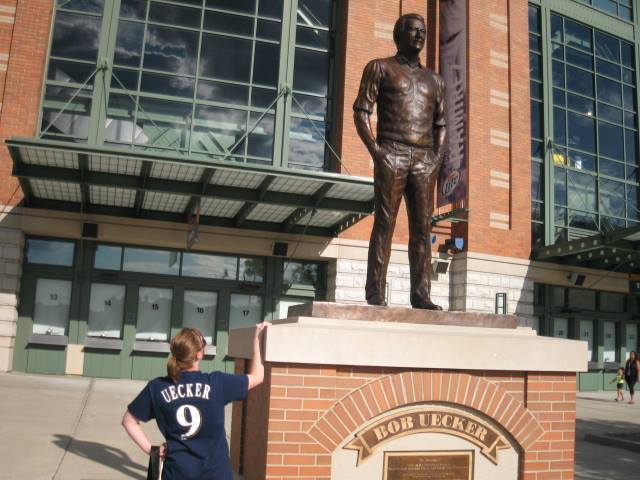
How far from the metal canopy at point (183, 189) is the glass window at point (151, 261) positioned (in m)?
1.03

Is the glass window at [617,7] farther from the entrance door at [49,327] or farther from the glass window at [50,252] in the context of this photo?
the entrance door at [49,327]

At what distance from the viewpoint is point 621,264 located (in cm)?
2047

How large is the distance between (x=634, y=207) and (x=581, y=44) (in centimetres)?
613

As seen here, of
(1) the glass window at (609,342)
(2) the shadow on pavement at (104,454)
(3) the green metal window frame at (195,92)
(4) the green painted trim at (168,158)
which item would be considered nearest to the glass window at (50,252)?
(3) the green metal window frame at (195,92)

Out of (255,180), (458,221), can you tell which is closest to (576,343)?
(255,180)

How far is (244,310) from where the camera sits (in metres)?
17.7

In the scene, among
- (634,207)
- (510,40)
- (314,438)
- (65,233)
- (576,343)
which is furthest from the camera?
(634,207)

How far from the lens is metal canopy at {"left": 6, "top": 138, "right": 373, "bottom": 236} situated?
1329 centimetres

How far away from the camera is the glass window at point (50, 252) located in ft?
53.5

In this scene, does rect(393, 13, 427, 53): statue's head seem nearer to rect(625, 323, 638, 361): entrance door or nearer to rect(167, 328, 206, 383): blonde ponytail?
rect(167, 328, 206, 383): blonde ponytail

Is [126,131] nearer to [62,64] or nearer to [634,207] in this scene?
[62,64]

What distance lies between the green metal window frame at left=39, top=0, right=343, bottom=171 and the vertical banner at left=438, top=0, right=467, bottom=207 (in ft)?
10.9

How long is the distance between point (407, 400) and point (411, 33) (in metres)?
3.26

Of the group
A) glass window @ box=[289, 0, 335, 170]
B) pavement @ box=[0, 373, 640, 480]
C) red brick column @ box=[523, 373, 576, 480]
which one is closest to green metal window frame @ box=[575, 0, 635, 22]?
glass window @ box=[289, 0, 335, 170]
